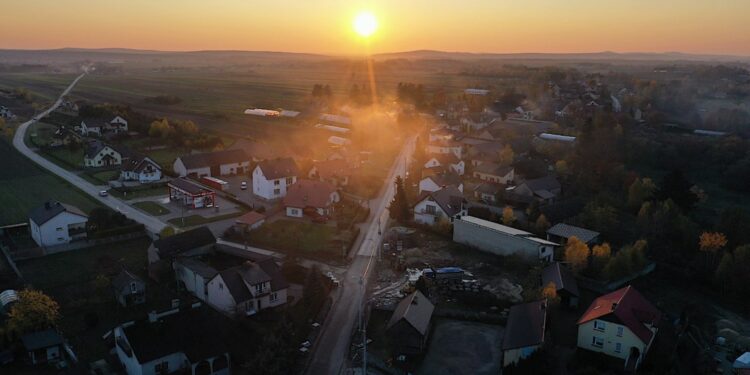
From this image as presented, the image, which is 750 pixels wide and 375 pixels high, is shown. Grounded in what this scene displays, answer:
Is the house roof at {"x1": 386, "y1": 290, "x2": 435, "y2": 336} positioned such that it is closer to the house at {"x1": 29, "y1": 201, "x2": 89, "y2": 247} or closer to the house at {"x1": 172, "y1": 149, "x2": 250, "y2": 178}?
the house at {"x1": 29, "y1": 201, "x2": 89, "y2": 247}

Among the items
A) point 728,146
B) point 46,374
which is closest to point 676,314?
point 46,374

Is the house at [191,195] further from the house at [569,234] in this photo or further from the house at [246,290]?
the house at [569,234]

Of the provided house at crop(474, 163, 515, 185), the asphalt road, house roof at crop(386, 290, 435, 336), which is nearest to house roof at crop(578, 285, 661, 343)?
house roof at crop(386, 290, 435, 336)

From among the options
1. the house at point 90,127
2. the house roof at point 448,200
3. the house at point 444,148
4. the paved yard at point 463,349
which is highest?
the house at point 90,127

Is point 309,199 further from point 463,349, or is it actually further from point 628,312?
point 628,312

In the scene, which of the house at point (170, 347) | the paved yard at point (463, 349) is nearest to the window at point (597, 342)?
the paved yard at point (463, 349)

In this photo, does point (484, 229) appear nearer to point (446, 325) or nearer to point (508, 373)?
point (446, 325)
